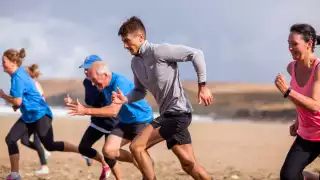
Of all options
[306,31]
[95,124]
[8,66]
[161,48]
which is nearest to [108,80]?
[95,124]

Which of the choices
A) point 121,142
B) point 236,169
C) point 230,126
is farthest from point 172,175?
point 230,126

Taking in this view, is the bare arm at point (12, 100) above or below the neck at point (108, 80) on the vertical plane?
below

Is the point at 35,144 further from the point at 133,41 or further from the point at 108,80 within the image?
the point at 133,41

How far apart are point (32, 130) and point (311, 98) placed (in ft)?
14.6

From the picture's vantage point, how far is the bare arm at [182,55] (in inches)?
223

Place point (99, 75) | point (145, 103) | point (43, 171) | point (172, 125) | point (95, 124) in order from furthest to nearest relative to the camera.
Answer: point (43, 171)
point (95, 124)
point (145, 103)
point (99, 75)
point (172, 125)

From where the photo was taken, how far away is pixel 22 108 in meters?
8.04

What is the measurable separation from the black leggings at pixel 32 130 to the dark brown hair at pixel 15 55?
786 millimetres

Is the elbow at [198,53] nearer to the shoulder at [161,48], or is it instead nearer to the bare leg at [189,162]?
the shoulder at [161,48]

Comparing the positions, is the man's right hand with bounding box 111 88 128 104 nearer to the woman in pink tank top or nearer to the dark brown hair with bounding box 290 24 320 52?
the woman in pink tank top

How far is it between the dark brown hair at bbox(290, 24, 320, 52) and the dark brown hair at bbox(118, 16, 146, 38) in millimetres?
1437

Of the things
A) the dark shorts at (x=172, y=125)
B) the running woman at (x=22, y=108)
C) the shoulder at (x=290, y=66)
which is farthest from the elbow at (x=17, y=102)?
the shoulder at (x=290, y=66)

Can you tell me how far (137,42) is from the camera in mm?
5738

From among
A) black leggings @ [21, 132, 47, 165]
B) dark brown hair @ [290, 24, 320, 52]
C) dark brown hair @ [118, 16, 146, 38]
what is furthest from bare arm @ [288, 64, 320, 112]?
black leggings @ [21, 132, 47, 165]
